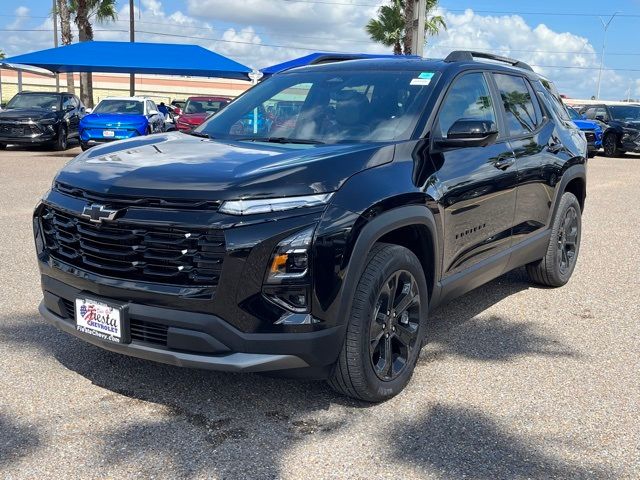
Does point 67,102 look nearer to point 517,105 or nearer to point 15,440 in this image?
point 517,105

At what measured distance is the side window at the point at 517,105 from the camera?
493cm

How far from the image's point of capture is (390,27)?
103ft

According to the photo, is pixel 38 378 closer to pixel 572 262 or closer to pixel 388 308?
pixel 388 308

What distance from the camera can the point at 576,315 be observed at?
5.30 meters

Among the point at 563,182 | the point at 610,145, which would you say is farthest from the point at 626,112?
the point at 563,182

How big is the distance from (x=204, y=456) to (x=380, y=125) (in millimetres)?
2107

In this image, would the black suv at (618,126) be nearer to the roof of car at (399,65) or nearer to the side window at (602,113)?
the side window at (602,113)

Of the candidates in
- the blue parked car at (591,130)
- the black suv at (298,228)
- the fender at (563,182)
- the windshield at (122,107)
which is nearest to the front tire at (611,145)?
the blue parked car at (591,130)

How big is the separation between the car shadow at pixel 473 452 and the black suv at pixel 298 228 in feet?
1.06

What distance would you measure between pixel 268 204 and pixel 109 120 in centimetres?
1557

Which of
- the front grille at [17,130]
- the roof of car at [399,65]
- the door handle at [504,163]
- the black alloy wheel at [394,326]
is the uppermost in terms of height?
the roof of car at [399,65]

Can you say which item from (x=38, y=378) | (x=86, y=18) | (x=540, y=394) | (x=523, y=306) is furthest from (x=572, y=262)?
(x=86, y=18)

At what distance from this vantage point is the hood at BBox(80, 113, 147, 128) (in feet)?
57.1

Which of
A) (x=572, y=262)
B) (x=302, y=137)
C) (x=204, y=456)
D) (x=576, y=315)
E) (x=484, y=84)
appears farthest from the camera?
(x=572, y=262)
